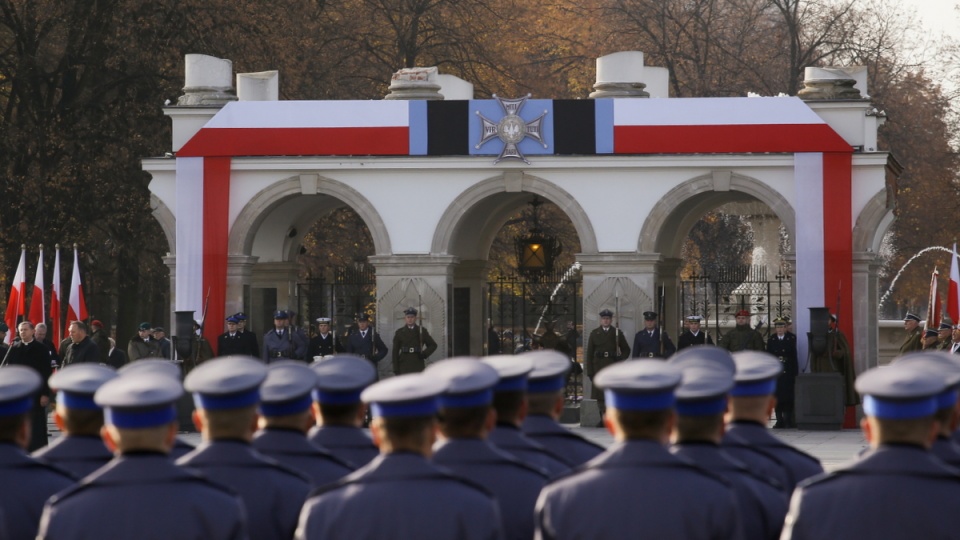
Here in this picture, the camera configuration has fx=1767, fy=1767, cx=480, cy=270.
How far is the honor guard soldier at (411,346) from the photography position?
22688 mm

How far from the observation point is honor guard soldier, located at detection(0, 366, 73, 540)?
19.5 ft

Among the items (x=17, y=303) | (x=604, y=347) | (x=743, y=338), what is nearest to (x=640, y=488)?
(x=604, y=347)

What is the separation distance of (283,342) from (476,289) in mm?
4137

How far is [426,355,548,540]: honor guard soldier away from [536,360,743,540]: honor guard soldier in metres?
0.43

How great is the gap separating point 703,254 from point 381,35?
1329 centimetres

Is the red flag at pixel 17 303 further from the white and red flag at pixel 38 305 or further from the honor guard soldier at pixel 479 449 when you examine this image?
the honor guard soldier at pixel 479 449

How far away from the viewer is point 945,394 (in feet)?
18.2

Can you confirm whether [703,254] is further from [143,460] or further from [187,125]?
[143,460]

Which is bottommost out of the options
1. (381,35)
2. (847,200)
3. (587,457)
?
(587,457)

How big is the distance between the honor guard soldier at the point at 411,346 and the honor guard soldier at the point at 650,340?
2.65 m

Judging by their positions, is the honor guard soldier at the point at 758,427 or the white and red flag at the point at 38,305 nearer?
the honor guard soldier at the point at 758,427

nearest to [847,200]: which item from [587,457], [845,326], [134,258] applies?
[845,326]

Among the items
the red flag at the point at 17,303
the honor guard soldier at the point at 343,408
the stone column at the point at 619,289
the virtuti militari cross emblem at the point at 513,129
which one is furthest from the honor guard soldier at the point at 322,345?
the honor guard soldier at the point at 343,408

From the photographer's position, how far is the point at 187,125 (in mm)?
23969
